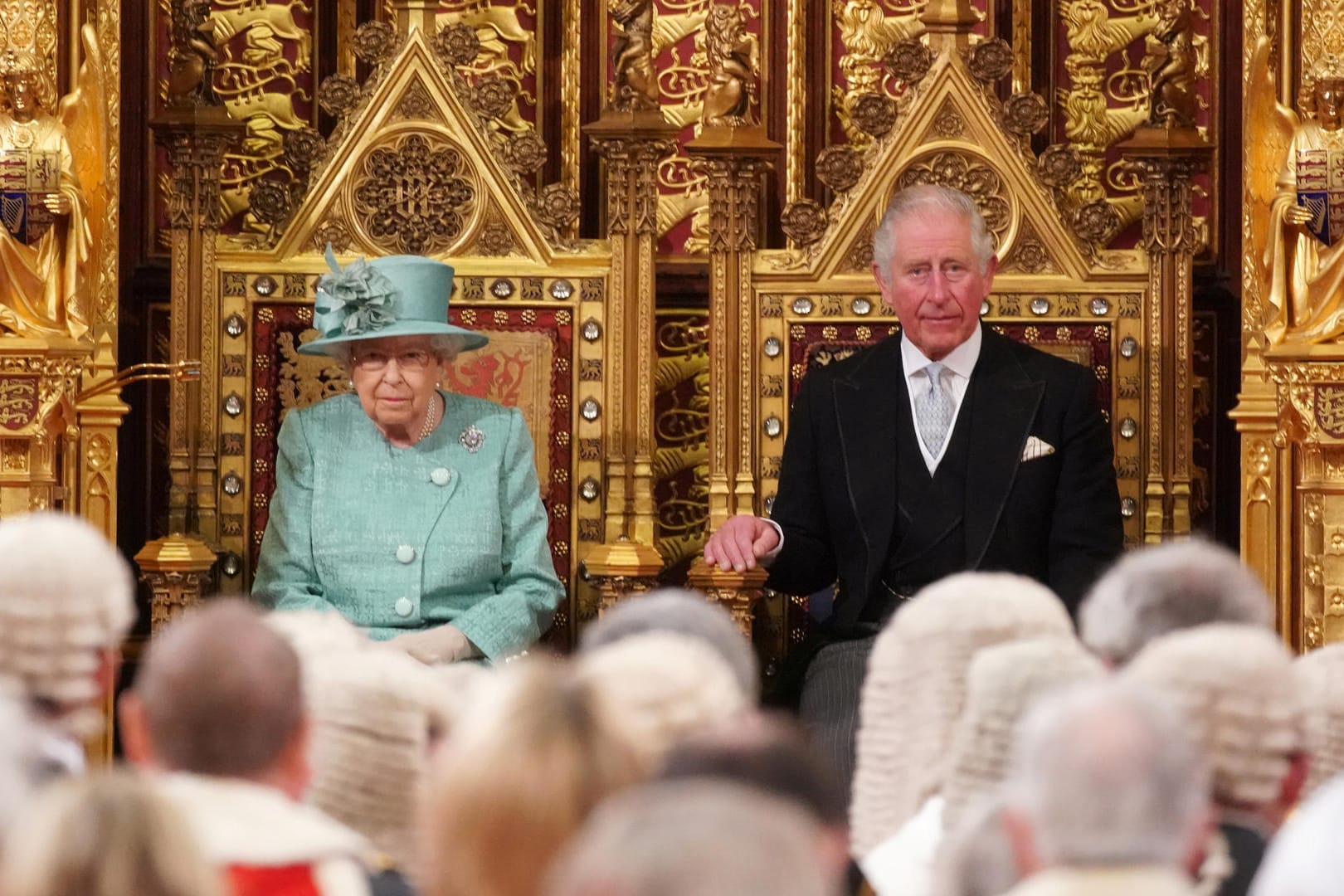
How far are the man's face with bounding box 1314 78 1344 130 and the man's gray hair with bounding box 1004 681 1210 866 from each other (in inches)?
156

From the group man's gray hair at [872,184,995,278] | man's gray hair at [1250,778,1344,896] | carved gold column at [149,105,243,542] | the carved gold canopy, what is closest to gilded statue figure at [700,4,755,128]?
the carved gold canopy

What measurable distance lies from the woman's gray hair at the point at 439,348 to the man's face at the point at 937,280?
1.15 metres

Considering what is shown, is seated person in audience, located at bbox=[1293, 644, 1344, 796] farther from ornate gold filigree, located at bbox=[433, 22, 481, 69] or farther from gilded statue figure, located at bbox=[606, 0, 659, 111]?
ornate gold filigree, located at bbox=[433, 22, 481, 69]

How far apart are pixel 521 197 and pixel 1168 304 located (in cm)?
181

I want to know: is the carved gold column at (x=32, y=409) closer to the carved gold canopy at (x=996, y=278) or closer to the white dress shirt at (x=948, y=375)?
the carved gold canopy at (x=996, y=278)

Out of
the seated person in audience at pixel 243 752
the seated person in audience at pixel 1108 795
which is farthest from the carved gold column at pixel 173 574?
the seated person in audience at pixel 1108 795

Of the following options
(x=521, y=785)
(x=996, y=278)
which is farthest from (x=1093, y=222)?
(x=521, y=785)

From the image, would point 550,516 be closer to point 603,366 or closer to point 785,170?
point 603,366

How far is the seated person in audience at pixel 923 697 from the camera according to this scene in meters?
3.57

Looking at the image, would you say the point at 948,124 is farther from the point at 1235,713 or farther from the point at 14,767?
the point at 14,767

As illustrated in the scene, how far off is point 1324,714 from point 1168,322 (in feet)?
9.90

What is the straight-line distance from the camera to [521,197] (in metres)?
6.64

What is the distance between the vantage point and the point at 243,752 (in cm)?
283

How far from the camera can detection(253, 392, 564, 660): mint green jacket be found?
5.93 meters
